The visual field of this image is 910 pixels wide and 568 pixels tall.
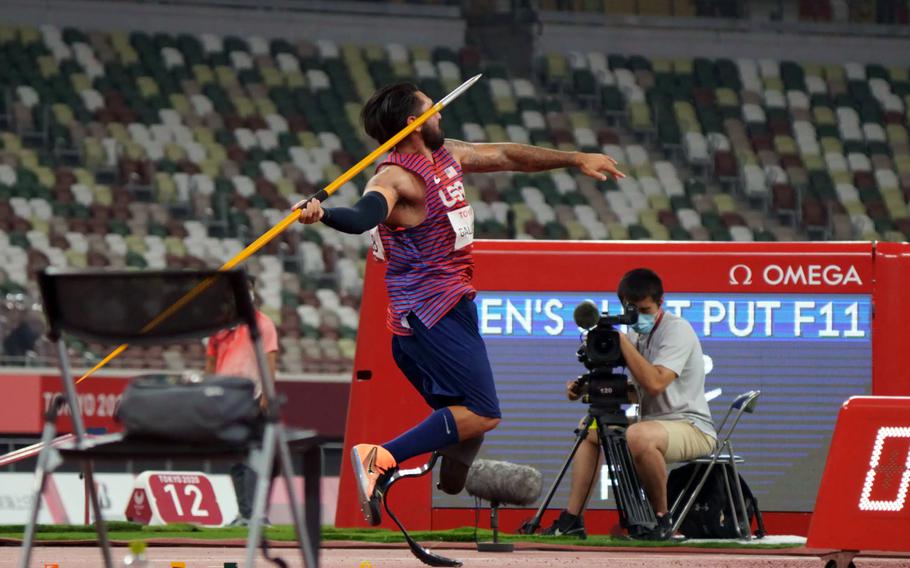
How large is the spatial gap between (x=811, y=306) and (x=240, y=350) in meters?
3.10

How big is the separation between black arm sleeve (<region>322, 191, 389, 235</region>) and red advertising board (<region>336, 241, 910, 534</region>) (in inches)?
131

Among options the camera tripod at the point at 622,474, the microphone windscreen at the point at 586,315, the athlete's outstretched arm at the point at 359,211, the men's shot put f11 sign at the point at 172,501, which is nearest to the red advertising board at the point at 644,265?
the camera tripod at the point at 622,474

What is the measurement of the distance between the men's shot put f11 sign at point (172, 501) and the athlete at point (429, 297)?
5.16m

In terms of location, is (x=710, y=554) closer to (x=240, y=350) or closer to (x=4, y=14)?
(x=240, y=350)

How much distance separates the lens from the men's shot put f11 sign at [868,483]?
18.5 ft

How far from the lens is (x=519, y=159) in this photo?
675cm

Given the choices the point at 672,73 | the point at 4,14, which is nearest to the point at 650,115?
the point at 672,73

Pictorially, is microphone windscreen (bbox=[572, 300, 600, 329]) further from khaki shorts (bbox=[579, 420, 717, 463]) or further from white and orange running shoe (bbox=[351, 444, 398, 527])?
white and orange running shoe (bbox=[351, 444, 398, 527])

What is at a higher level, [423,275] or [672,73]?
[672,73]

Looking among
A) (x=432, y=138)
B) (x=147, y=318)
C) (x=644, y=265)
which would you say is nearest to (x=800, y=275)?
(x=644, y=265)

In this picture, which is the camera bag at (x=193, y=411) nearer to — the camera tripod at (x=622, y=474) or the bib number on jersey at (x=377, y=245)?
the bib number on jersey at (x=377, y=245)

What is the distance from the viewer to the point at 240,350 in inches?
398

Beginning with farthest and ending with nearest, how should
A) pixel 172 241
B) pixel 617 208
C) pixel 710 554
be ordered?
pixel 617 208 → pixel 172 241 → pixel 710 554

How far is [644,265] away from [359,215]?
3937 millimetres
